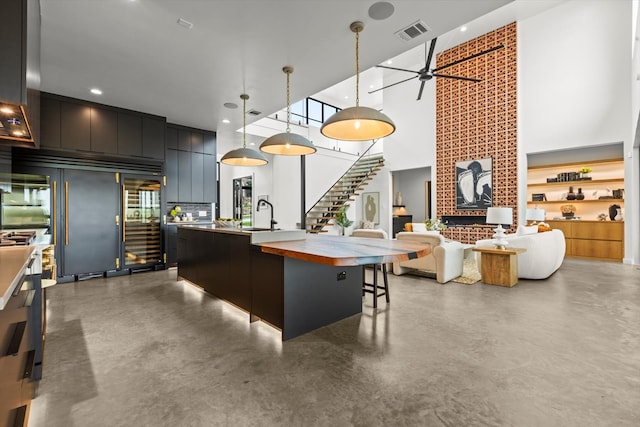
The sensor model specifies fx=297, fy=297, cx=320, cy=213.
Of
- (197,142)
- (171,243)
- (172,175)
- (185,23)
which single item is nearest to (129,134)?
(172,175)

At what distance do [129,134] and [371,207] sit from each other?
310 inches

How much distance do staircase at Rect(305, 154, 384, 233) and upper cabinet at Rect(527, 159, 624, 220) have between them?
4648mm

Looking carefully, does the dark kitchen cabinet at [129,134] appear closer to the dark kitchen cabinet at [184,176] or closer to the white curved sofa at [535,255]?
the dark kitchen cabinet at [184,176]

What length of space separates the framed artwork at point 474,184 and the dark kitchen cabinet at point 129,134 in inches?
320

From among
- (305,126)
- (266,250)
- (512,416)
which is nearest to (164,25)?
(266,250)

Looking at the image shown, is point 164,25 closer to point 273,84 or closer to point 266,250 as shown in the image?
point 273,84

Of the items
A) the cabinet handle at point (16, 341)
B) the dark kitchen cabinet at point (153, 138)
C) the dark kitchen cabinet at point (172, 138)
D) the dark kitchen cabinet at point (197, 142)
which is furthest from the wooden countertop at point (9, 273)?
the dark kitchen cabinet at point (197, 142)

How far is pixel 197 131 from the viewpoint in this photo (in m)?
6.74

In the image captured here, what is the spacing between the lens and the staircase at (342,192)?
32.2 ft

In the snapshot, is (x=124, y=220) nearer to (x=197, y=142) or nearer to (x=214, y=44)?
(x=197, y=142)

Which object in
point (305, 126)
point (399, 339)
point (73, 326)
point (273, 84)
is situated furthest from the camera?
point (305, 126)

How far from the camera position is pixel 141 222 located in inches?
223

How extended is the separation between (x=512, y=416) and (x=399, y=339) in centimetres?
107

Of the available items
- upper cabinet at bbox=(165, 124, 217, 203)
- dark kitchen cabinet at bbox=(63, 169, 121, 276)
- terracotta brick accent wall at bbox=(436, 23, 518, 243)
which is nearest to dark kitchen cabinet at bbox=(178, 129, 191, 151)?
upper cabinet at bbox=(165, 124, 217, 203)
